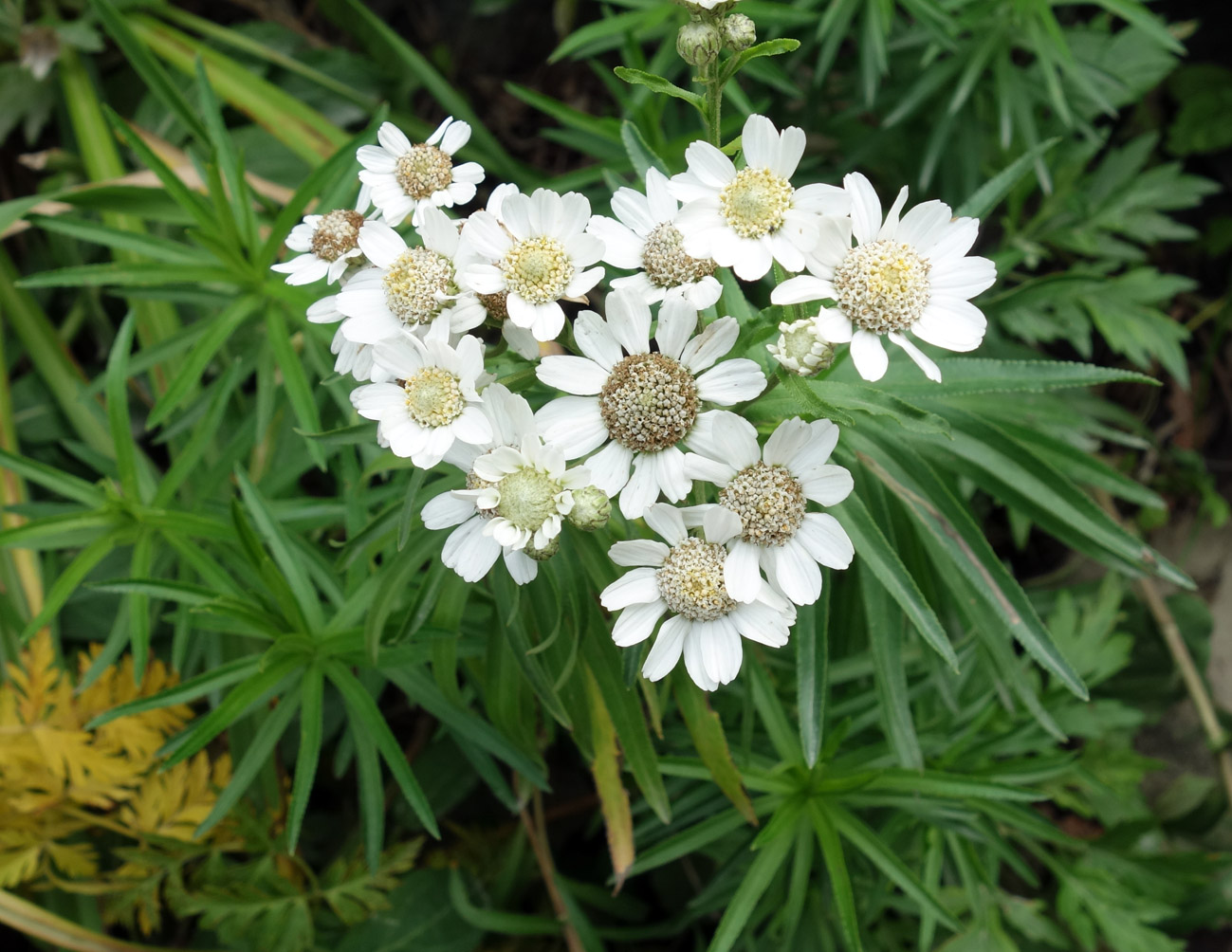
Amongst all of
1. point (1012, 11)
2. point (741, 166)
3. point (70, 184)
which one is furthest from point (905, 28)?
point (70, 184)

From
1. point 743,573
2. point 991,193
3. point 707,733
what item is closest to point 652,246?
point 743,573

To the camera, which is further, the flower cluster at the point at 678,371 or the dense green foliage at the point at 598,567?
the dense green foliage at the point at 598,567

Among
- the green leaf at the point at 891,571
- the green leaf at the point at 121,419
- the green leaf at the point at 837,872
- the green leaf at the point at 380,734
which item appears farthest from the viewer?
the green leaf at the point at 121,419

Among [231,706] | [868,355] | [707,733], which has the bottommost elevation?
[707,733]

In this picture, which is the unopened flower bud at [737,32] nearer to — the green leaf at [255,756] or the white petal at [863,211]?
the white petal at [863,211]

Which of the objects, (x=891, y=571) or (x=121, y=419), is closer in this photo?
(x=891, y=571)

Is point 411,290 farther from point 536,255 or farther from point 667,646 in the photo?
point 667,646

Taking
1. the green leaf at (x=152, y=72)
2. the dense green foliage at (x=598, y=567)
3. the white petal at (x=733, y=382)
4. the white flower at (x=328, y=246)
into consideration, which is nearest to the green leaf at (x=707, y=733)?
the dense green foliage at (x=598, y=567)
